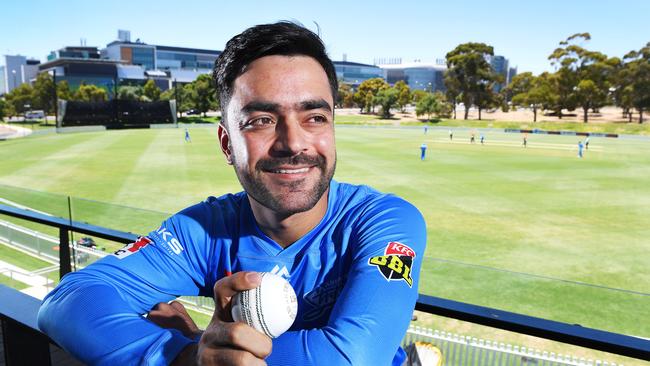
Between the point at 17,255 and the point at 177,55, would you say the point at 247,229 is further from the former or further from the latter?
the point at 177,55

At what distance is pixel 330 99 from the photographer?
6.43 feet

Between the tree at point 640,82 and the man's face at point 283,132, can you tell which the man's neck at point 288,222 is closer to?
the man's face at point 283,132

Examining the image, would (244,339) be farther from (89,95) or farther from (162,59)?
(162,59)

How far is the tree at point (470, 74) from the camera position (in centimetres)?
8150

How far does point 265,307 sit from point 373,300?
433 mm

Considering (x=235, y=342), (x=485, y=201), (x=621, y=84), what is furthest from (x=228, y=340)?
(x=621, y=84)

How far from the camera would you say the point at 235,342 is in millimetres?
1268

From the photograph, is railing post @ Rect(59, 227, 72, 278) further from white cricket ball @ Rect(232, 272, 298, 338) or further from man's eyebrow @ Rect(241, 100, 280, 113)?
white cricket ball @ Rect(232, 272, 298, 338)

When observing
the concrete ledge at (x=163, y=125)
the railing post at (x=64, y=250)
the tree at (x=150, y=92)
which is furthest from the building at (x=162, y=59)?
the railing post at (x=64, y=250)

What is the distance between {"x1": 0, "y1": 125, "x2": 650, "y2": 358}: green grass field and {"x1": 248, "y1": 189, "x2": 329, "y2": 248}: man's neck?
2.25 m

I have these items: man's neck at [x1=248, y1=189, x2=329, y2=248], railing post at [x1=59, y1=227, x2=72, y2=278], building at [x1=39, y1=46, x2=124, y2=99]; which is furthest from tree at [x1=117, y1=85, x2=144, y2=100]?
man's neck at [x1=248, y1=189, x2=329, y2=248]

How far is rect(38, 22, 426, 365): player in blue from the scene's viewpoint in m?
1.53

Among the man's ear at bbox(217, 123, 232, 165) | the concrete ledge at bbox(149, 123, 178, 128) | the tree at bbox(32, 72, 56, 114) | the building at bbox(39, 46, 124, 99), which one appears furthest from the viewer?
the building at bbox(39, 46, 124, 99)

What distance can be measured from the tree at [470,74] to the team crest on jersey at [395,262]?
8567 centimetres
